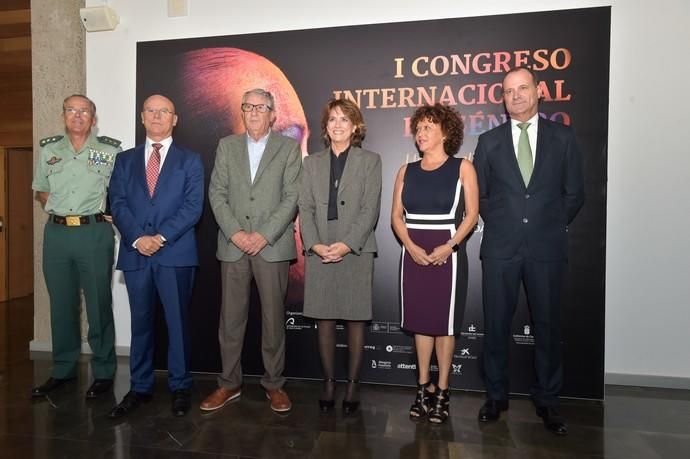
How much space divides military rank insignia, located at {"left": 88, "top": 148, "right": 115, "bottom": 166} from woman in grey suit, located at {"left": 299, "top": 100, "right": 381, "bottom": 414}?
1.48 m

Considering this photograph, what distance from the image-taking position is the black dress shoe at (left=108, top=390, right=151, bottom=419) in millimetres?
2774

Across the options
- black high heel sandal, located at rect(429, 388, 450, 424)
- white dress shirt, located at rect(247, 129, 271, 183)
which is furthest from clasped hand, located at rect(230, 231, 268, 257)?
black high heel sandal, located at rect(429, 388, 450, 424)

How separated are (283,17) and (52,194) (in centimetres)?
219

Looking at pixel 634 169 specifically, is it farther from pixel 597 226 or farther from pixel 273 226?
pixel 273 226

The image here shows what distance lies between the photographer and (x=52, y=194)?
3.21m

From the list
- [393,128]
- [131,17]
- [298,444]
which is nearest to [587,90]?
[393,128]

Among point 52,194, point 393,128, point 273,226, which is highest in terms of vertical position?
point 393,128

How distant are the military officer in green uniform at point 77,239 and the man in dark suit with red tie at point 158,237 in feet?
1.01

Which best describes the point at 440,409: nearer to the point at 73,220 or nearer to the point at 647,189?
the point at 647,189

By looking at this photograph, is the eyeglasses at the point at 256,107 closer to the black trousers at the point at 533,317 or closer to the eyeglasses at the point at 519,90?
the eyeglasses at the point at 519,90

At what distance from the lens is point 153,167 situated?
117 inches

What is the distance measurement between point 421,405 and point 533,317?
2.86 feet

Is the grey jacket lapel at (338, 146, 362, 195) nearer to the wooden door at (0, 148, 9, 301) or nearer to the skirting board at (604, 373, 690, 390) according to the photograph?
the skirting board at (604, 373, 690, 390)

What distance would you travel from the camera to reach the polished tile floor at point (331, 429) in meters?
2.39
